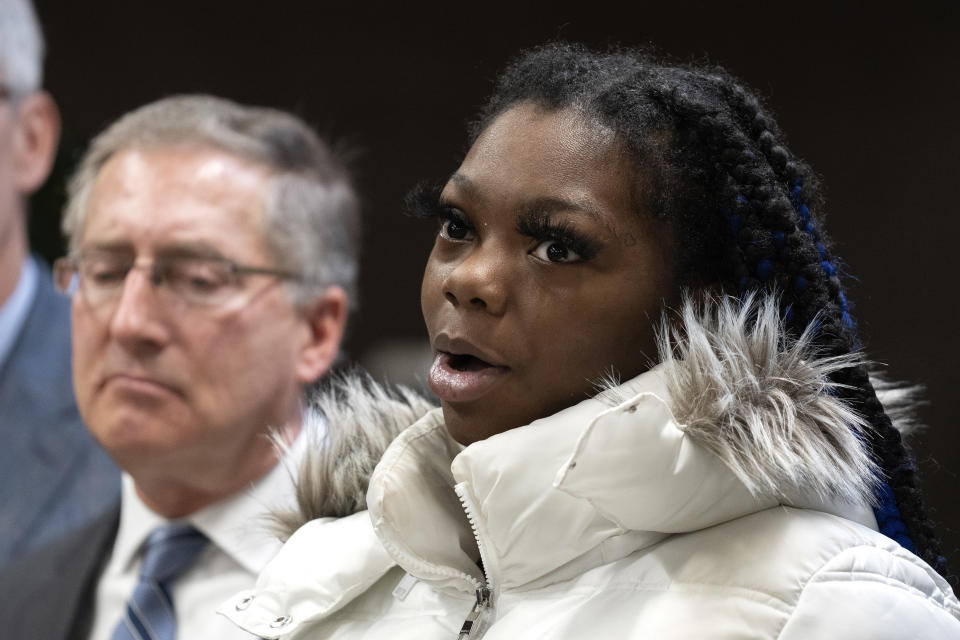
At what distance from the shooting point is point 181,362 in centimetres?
212

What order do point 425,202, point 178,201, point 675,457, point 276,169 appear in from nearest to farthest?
point 675,457 → point 425,202 → point 178,201 → point 276,169

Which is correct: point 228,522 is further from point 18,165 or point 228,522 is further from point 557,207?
point 18,165

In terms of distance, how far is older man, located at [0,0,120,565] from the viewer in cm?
246

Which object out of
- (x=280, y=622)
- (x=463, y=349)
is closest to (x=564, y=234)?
(x=463, y=349)

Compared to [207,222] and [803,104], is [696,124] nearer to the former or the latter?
[207,222]

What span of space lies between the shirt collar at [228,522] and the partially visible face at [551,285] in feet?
2.85

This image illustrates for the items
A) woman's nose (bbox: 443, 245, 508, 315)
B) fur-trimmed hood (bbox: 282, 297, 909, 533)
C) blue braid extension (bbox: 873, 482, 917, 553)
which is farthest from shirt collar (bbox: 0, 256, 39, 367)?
blue braid extension (bbox: 873, 482, 917, 553)

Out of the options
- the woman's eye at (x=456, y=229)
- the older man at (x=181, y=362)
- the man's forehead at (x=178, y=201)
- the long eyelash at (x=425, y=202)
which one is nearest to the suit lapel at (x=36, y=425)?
the older man at (x=181, y=362)

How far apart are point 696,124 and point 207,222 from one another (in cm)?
118

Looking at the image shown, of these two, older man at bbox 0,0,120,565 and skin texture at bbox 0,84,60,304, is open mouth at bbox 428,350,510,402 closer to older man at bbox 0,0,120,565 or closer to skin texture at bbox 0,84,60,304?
older man at bbox 0,0,120,565

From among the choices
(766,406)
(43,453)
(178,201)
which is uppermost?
(766,406)

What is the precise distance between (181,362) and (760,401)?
1.27m

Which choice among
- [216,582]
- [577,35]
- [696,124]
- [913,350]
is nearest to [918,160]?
[913,350]

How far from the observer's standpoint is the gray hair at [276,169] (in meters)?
2.27
